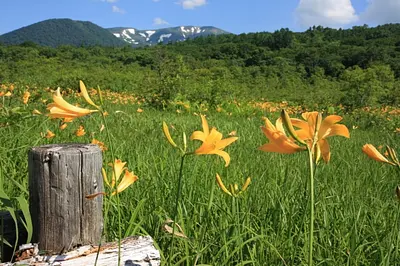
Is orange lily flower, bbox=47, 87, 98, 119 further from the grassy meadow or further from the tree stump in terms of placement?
the tree stump

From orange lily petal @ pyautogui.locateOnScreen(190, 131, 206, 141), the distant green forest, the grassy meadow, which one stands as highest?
the distant green forest

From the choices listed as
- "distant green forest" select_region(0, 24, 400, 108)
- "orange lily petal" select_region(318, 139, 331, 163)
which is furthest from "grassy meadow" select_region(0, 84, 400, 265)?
"distant green forest" select_region(0, 24, 400, 108)

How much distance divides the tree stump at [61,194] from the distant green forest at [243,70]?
573 centimetres

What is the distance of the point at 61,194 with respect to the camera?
3.34 ft

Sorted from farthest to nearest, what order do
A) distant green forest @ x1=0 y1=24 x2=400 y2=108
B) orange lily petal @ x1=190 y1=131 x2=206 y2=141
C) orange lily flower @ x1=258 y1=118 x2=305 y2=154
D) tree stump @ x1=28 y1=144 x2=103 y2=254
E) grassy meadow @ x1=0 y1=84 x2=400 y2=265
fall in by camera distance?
distant green forest @ x1=0 y1=24 x2=400 y2=108, grassy meadow @ x1=0 y1=84 x2=400 y2=265, tree stump @ x1=28 y1=144 x2=103 y2=254, orange lily petal @ x1=190 y1=131 x2=206 y2=141, orange lily flower @ x1=258 y1=118 x2=305 y2=154

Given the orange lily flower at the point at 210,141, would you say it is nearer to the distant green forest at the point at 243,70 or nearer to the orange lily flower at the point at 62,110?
the orange lily flower at the point at 62,110

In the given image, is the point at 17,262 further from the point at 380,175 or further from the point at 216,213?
the point at 380,175

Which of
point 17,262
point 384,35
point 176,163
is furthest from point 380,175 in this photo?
point 384,35

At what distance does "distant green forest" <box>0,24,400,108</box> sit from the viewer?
793 centimetres

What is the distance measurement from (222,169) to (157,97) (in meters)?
5.13

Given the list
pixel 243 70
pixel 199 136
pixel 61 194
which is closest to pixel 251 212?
pixel 61 194

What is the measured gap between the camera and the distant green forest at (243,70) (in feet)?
26.0

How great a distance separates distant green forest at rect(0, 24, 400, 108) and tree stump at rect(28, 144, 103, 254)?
5.73 meters

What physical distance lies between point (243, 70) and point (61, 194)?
26860 mm
